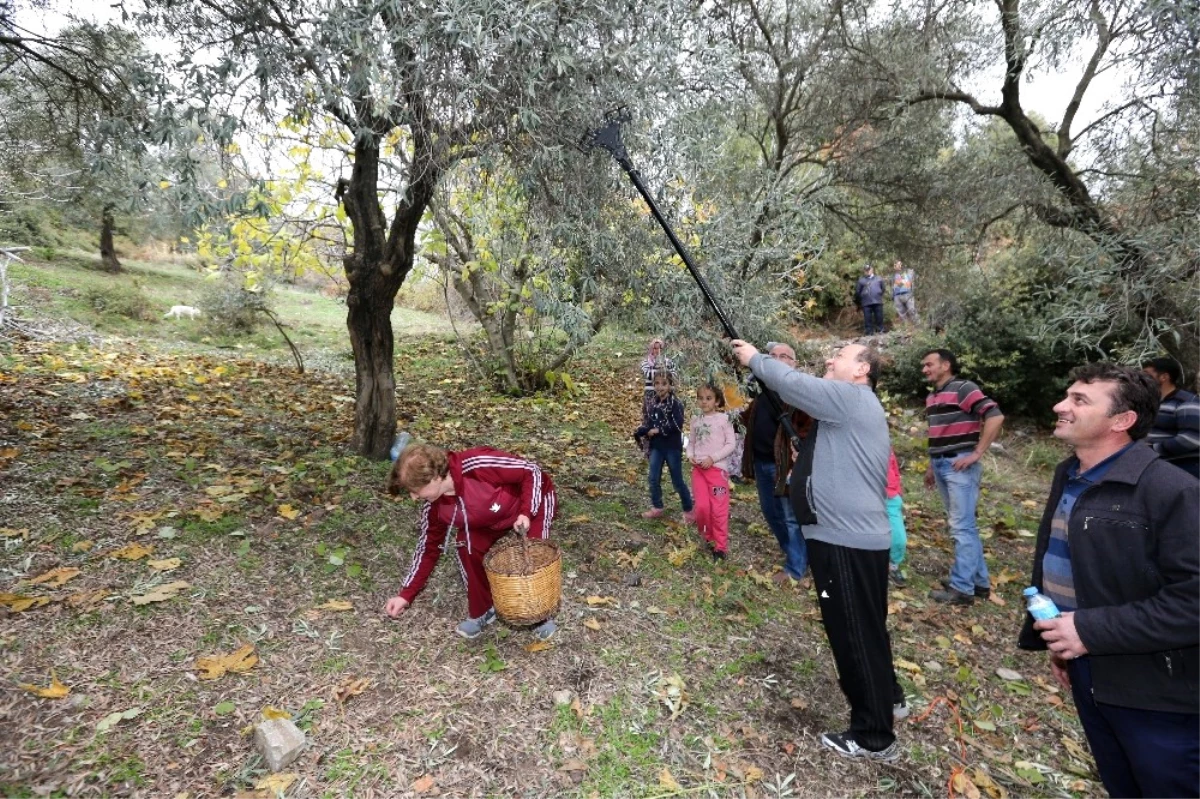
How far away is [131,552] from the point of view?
3795mm

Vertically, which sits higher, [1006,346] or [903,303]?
[903,303]

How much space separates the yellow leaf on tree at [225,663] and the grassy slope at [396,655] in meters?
0.05

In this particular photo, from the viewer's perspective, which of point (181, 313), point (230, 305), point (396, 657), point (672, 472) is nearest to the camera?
point (396, 657)

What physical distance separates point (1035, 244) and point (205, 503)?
923 centimetres

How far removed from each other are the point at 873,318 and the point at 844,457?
13.6 metres

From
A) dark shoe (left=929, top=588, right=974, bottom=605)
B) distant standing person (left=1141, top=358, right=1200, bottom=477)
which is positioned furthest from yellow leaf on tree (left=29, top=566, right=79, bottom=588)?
distant standing person (left=1141, top=358, right=1200, bottom=477)

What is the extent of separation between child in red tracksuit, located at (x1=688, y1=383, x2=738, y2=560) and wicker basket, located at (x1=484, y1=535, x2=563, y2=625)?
1790 mm

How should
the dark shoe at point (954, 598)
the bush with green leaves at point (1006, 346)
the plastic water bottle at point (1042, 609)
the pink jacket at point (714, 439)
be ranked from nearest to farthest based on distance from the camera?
the plastic water bottle at point (1042, 609) → the dark shoe at point (954, 598) → the pink jacket at point (714, 439) → the bush with green leaves at point (1006, 346)

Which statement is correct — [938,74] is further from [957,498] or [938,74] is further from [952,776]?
[952,776]

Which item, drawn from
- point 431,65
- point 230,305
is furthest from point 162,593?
point 230,305

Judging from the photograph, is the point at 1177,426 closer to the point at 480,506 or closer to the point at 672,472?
the point at 672,472

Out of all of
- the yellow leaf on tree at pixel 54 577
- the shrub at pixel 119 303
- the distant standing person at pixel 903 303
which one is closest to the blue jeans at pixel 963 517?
the yellow leaf on tree at pixel 54 577

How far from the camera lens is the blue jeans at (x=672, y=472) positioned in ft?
18.3

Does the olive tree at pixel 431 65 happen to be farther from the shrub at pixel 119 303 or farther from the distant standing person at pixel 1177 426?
the shrub at pixel 119 303
